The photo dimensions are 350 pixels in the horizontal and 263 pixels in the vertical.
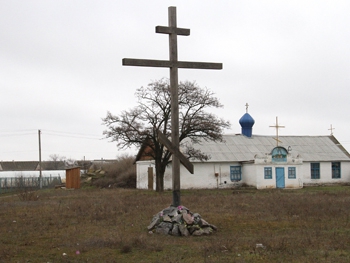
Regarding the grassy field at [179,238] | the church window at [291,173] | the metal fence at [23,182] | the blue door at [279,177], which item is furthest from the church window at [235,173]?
the grassy field at [179,238]

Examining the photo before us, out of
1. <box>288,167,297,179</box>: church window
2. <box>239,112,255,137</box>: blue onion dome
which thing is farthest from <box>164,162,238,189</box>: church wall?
<box>239,112,255,137</box>: blue onion dome

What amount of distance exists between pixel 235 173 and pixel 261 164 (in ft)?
9.66

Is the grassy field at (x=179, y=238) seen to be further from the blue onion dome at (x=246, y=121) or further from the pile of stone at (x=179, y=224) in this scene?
the blue onion dome at (x=246, y=121)

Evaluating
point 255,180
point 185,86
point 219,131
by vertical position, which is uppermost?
point 185,86

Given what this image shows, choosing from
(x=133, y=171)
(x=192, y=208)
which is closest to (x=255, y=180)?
(x=133, y=171)

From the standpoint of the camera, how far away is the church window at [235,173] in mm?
39938

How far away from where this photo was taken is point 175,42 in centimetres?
1261

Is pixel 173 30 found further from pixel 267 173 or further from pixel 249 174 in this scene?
pixel 249 174

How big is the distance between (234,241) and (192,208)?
8.03 meters

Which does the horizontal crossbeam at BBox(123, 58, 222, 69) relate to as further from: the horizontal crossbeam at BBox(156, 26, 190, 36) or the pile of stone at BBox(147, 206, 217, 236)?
the pile of stone at BBox(147, 206, 217, 236)

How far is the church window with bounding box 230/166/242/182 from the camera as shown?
3994cm

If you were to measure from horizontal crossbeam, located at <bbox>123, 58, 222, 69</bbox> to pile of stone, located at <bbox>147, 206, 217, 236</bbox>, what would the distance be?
3.73 m

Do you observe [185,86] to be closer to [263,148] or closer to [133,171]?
[263,148]

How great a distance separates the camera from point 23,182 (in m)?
50.1
